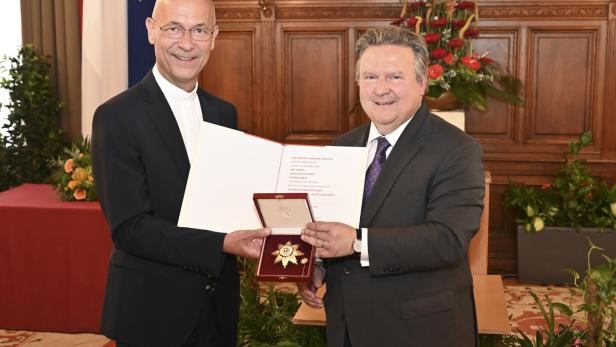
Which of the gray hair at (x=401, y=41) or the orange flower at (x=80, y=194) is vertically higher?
the gray hair at (x=401, y=41)

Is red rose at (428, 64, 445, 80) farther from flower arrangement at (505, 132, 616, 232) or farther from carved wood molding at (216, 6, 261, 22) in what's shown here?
carved wood molding at (216, 6, 261, 22)

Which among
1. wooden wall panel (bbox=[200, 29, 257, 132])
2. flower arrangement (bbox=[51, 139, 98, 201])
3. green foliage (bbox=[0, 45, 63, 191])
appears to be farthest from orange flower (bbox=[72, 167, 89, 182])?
wooden wall panel (bbox=[200, 29, 257, 132])

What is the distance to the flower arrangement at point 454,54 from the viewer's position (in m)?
4.96

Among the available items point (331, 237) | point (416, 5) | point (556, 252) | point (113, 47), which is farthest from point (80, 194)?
point (556, 252)

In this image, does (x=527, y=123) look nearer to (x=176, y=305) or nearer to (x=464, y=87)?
(x=464, y=87)

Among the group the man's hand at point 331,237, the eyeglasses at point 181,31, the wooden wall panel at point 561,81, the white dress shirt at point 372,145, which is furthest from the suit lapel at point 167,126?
the wooden wall panel at point 561,81

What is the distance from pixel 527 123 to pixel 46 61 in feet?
12.5

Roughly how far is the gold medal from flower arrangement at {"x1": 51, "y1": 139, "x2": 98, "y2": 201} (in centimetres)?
280

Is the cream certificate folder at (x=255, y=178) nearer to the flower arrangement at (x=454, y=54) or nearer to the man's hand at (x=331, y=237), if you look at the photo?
the man's hand at (x=331, y=237)

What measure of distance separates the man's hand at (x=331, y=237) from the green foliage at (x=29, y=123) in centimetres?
430

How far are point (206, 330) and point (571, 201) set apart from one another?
3953mm

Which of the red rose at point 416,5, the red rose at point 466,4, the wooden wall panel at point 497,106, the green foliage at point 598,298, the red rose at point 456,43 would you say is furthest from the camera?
the wooden wall panel at point 497,106

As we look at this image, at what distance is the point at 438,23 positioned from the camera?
17.1ft

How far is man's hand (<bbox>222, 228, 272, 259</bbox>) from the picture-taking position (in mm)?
2217
